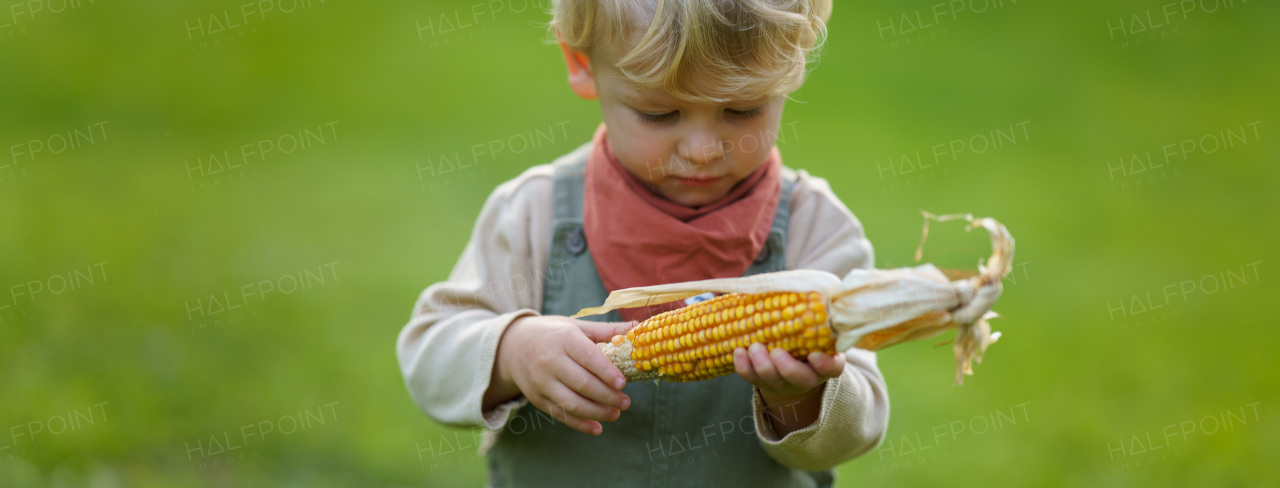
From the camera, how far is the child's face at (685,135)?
1.88m

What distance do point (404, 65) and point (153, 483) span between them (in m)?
4.94

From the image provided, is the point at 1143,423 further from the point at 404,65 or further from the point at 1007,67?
the point at 404,65

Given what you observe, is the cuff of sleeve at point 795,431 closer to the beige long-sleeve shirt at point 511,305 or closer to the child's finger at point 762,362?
the beige long-sleeve shirt at point 511,305

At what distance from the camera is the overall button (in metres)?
2.18

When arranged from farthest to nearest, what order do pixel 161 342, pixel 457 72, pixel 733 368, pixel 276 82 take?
pixel 457 72, pixel 276 82, pixel 161 342, pixel 733 368

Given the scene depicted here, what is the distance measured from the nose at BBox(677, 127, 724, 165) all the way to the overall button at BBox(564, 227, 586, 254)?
0.38 metres

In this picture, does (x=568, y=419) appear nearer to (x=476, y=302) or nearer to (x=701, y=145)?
(x=476, y=302)

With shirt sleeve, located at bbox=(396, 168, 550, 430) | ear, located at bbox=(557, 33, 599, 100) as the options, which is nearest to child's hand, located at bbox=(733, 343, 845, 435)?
shirt sleeve, located at bbox=(396, 168, 550, 430)

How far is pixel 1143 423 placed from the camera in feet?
12.0

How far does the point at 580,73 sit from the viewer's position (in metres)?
2.17

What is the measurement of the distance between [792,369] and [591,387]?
40 centimetres

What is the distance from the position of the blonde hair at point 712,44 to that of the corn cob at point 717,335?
405 mm

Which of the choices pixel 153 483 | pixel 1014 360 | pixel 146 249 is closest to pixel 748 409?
pixel 153 483

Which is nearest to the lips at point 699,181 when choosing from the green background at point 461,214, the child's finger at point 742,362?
the child's finger at point 742,362
